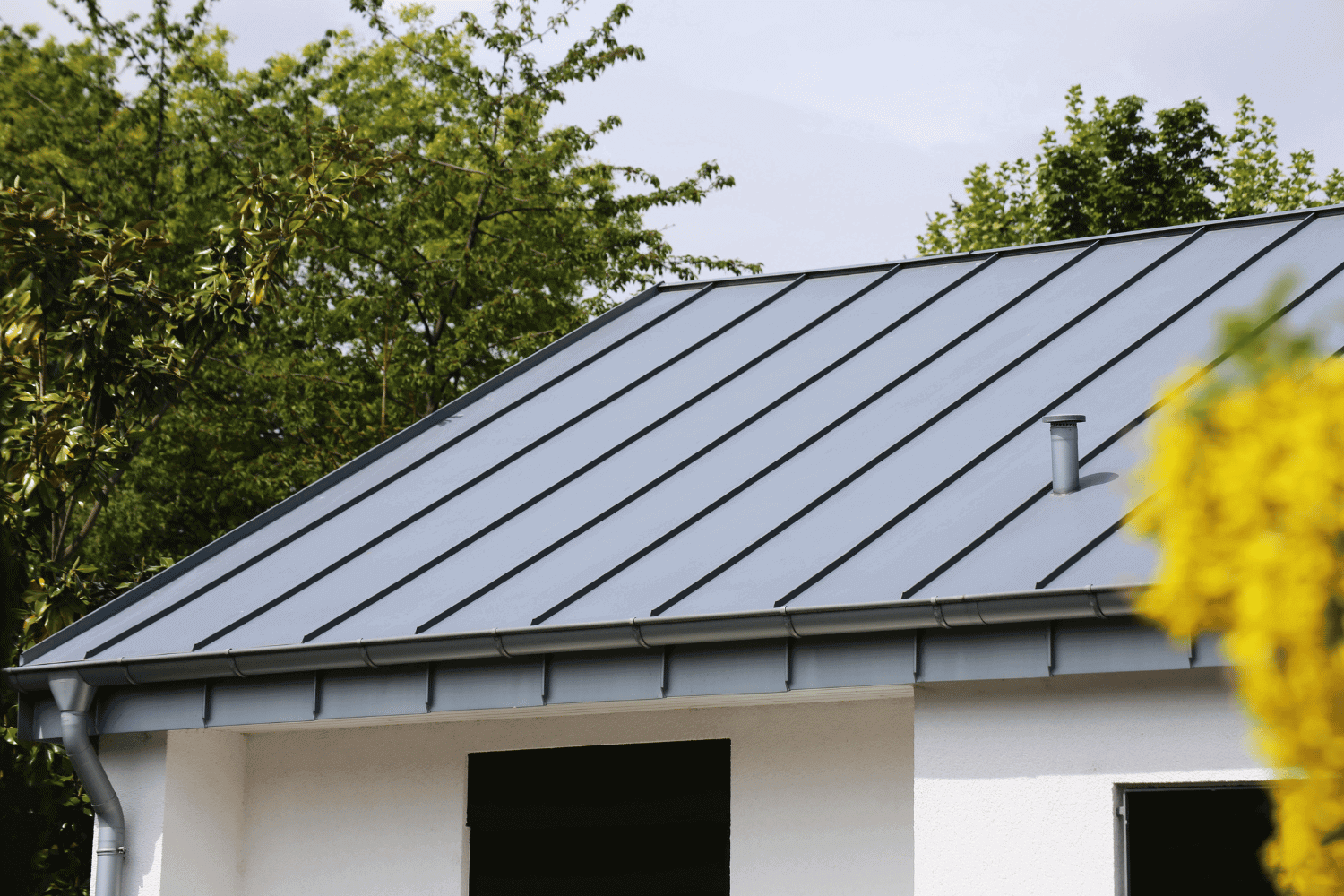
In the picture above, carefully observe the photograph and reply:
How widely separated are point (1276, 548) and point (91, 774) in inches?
255

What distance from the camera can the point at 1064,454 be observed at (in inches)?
265

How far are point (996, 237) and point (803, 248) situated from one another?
15.0m

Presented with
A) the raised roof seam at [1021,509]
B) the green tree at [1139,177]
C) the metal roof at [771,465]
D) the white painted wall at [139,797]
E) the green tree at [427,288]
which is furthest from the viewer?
the green tree at [1139,177]

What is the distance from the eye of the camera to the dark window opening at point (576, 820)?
294 inches

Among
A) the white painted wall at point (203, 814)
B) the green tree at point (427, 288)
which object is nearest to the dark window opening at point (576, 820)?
the white painted wall at point (203, 814)

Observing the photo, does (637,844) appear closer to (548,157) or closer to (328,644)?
(328,644)

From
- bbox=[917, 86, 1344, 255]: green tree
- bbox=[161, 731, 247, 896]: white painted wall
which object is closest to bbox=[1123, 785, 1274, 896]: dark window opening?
bbox=[161, 731, 247, 896]: white painted wall

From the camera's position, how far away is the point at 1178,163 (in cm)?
2775

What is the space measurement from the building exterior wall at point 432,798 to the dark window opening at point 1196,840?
118 cm

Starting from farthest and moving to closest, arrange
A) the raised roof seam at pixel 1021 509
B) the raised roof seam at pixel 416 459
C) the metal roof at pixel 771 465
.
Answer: the raised roof seam at pixel 416 459 < the metal roof at pixel 771 465 < the raised roof seam at pixel 1021 509

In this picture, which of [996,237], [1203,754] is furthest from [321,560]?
[996,237]

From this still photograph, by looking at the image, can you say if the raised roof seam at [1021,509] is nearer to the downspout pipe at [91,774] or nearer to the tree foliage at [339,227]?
the downspout pipe at [91,774]

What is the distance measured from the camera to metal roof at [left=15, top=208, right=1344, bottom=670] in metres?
6.73

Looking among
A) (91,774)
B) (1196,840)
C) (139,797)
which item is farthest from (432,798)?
(1196,840)
